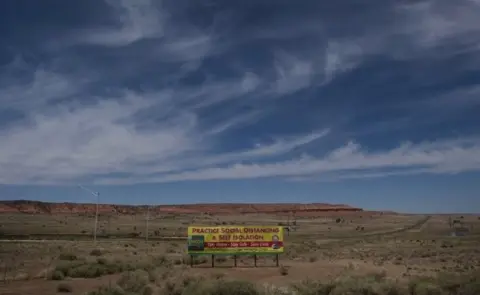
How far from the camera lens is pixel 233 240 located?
1547 inches

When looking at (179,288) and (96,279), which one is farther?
(96,279)

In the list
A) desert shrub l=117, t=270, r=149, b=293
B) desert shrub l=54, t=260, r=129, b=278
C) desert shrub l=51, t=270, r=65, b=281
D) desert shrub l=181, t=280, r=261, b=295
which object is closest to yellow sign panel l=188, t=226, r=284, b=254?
desert shrub l=54, t=260, r=129, b=278

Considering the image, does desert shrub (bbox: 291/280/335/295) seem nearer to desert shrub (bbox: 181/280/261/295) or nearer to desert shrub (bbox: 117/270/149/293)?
desert shrub (bbox: 181/280/261/295)

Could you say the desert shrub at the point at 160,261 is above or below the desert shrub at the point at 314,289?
above

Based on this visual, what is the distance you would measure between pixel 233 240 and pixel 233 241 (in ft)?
0.26

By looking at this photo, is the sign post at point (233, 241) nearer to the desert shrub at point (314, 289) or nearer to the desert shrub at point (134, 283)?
the desert shrub at point (134, 283)

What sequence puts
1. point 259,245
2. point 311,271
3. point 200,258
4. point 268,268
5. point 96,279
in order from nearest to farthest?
point 96,279 < point 311,271 < point 268,268 < point 259,245 < point 200,258

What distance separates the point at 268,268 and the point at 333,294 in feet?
48.9

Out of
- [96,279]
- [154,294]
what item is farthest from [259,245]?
[154,294]

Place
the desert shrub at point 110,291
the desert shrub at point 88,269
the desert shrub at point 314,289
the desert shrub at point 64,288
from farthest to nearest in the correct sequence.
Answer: the desert shrub at point 88,269 < the desert shrub at point 64,288 < the desert shrub at point 314,289 < the desert shrub at point 110,291

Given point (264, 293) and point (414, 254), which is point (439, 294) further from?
point (414, 254)

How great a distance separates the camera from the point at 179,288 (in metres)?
25.0

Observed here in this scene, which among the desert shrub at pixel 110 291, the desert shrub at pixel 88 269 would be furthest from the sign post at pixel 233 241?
the desert shrub at pixel 110 291

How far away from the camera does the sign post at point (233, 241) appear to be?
1533 inches
